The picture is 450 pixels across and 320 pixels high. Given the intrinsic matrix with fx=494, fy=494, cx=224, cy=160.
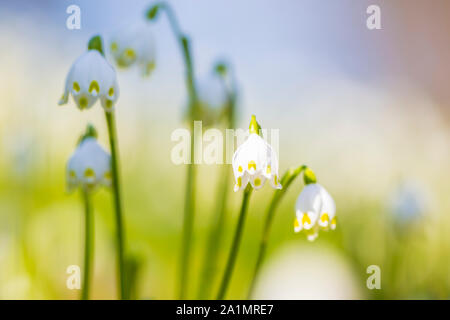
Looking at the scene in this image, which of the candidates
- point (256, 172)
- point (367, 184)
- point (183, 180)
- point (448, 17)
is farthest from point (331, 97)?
point (256, 172)

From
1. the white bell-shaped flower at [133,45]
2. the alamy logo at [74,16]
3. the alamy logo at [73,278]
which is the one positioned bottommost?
the alamy logo at [73,278]

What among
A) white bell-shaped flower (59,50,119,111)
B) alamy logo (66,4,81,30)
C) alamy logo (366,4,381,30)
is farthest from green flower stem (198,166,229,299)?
alamy logo (366,4,381,30)

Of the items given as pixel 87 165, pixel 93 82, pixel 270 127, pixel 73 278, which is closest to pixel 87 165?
pixel 87 165

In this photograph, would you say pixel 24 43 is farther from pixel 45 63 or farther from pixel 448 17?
pixel 448 17

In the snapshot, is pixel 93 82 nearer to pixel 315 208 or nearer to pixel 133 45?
pixel 133 45

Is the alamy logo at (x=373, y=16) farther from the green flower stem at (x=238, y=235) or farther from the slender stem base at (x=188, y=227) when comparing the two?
the green flower stem at (x=238, y=235)

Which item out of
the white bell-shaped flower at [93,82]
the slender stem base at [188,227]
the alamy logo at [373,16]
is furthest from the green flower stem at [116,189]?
the alamy logo at [373,16]

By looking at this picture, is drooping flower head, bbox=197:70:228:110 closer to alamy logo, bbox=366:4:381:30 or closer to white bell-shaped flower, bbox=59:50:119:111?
white bell-shaped flower, bbox=59:50:119:111
